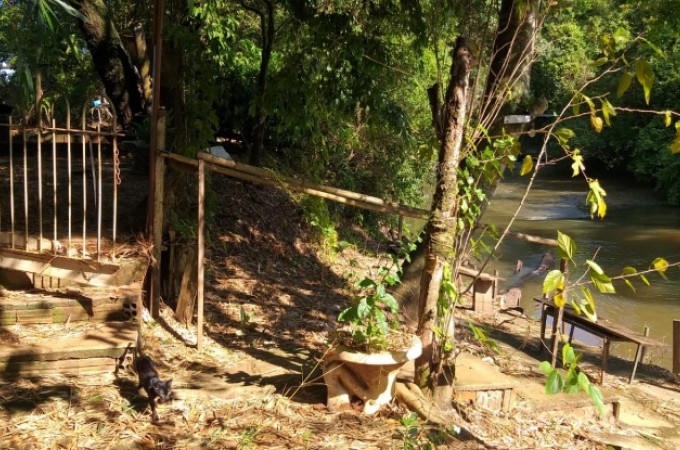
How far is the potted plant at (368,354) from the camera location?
389 centimetres

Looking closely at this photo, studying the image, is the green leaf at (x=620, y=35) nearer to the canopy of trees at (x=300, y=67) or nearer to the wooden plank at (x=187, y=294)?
the canopy of trees at (x=300, y=67)

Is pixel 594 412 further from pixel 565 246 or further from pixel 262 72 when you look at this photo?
pixel 262 72

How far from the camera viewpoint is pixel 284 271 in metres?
8.27

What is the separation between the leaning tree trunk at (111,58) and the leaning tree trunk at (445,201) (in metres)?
5.83

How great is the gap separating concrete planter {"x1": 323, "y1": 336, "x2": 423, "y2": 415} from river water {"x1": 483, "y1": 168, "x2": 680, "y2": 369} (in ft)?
10.3

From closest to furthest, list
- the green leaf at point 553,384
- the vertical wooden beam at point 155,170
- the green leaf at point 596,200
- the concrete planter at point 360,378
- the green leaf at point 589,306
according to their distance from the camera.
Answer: the green leaf at point 553,384 → the green leaf at point 589,306 → the green leaf at point 596,200 → the concrete planter at point 360,378 → the vertical wooden beam at point 155,170

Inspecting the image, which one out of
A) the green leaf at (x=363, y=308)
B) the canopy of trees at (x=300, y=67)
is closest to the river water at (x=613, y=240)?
the canopy of trees at (x=300, y=67)

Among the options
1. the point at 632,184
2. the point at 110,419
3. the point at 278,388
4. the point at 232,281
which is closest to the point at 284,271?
the point at 232,281

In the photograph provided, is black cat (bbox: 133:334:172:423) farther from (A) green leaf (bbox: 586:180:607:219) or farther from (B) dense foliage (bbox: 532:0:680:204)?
(B) dense foliage (bbox: 532:0:680:204)

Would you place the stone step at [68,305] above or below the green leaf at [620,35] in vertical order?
below

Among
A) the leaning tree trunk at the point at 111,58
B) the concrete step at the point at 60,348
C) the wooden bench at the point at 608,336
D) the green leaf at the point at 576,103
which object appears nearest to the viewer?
the green leaf at the point at 576,103

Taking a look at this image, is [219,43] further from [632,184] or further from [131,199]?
[632,184]

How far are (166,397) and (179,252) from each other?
1.81 m

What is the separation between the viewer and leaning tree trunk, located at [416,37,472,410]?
158 inches
